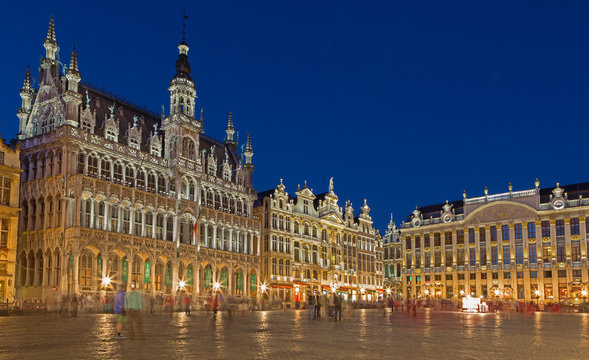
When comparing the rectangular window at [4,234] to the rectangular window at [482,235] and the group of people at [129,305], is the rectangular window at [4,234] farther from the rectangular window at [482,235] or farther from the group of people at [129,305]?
the rectangular window at [482,235]

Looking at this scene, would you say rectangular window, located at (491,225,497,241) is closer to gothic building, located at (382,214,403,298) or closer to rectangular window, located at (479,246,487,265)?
rectangular window, located at (479,246,487,265)

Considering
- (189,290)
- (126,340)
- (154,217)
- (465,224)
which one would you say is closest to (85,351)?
(126,340)

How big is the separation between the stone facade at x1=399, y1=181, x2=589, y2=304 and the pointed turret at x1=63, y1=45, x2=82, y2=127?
6935 centimetres

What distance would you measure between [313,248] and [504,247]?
32.0 metres

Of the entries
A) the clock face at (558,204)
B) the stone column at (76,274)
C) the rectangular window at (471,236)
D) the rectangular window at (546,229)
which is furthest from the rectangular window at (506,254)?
the stone column at (76,274)

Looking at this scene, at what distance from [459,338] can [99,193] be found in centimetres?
4378

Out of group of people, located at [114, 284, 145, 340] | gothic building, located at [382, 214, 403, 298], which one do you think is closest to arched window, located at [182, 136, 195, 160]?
group of people, located at [114, 284, 145, 340]

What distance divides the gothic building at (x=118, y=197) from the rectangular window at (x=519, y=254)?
1780 inches

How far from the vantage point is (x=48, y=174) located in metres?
57.8

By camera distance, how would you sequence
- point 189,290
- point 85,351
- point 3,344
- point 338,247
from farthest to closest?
point 338,247, point 189,290, point 3,344, point 85,351

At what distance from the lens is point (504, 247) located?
9894cm

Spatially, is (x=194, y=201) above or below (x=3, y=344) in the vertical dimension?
above

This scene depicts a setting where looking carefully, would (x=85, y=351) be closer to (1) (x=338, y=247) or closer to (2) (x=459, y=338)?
(2) (x=459, y=338)

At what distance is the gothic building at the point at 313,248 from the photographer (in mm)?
86000
